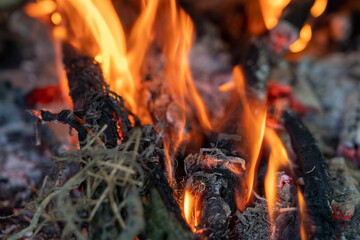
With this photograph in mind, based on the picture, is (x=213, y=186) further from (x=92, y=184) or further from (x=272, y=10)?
(x=272, y=10)

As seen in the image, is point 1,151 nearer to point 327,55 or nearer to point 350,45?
point 327,55

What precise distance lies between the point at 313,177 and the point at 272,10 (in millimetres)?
2434

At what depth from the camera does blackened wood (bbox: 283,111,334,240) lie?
1.50 m

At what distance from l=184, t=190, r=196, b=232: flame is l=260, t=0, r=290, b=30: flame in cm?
257

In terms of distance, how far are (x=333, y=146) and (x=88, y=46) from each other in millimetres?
2830

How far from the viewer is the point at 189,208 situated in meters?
1.71

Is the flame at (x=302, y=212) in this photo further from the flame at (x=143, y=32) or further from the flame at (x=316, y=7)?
the flame at (x=316, y=7)

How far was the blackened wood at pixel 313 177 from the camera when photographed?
1.50 m

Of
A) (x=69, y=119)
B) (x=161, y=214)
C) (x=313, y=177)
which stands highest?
(x=69, y=119)

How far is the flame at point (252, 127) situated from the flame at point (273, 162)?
11 centimetres

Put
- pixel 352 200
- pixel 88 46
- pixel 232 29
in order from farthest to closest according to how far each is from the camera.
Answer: pixel 232 29, pixel 88 46, pixel 352 200

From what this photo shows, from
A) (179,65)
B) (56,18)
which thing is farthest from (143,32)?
(56,18)

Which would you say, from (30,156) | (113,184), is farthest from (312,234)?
(30,156)

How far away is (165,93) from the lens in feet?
8.84
